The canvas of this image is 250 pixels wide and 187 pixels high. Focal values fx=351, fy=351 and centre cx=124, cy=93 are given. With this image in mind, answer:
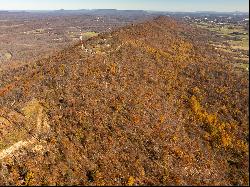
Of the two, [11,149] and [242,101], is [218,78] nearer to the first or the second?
[242,101]

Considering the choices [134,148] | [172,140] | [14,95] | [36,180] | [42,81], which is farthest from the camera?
[42,81]

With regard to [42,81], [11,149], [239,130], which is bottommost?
[239,130]

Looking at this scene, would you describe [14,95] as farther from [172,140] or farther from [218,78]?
[218,78]

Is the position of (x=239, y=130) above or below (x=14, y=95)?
below

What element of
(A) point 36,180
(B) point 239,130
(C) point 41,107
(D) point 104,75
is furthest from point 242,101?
(A) point 36,180

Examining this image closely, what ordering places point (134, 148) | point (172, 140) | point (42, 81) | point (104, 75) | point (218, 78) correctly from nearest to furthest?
1. point (134, 148)
2. point (172, 140)
3. point (42, 81)
4. point (104, 75)
5. point (218, 78)

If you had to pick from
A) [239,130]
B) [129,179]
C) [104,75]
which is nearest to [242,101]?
[239,130]

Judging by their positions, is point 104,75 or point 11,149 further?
point 104,75
